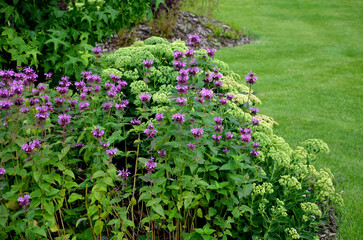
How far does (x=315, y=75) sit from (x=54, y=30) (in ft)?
19.9

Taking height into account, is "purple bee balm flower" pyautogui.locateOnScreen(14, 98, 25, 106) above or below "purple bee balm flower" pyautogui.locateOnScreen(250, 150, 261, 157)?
above

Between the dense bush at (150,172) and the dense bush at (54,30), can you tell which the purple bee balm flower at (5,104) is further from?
the dense bush at (54,30)

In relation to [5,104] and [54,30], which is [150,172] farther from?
[54,30]

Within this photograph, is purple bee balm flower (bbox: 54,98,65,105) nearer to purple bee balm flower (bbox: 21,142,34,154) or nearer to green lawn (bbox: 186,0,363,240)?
purple bee balm flower (bbox: 21,142,34,154)

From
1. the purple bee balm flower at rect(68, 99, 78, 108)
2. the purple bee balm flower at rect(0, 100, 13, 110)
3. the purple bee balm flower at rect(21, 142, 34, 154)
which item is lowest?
the purple bee balm flower at rect(21, 142, 34, 154)

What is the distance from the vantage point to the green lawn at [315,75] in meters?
4.79

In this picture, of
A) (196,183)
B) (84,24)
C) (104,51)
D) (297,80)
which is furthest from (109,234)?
(104,51)

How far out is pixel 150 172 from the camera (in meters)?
2.50

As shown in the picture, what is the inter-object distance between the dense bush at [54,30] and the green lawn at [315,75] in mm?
3007

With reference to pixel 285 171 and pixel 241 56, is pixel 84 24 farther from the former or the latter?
pixel 241 56

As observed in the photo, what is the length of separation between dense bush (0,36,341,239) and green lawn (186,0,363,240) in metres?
1.03

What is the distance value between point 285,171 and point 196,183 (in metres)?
1.07

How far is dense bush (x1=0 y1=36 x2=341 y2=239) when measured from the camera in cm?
249

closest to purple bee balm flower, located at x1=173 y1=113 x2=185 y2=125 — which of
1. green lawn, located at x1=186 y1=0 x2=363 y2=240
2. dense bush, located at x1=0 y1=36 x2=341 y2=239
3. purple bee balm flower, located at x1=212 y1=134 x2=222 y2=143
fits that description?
dense bush, located at x1=0 y1=36 x2=341 y2=239
